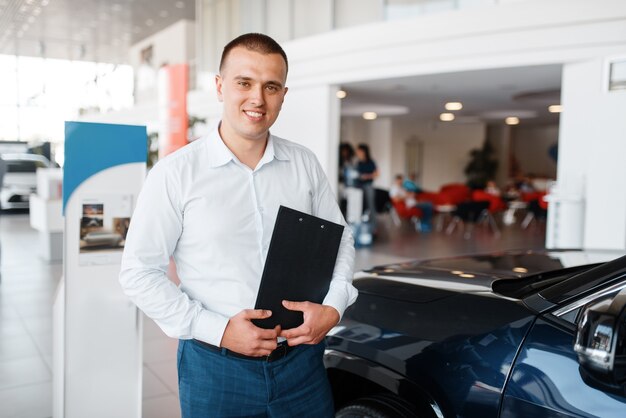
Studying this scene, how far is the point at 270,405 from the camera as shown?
155 cm

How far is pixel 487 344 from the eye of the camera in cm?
161

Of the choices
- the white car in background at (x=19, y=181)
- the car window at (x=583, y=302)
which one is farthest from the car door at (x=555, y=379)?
the white car in background at (x=19, y=181)

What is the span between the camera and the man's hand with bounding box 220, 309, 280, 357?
4.59ft

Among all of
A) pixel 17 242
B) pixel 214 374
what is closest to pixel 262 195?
pixel 214 374

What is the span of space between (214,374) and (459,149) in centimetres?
2148

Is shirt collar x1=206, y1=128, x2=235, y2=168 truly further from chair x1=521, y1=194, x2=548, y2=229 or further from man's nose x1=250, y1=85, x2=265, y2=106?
chair x1=521, y1=194, x2=548, y2=229

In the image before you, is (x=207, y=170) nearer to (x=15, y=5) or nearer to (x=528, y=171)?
(x=15, y=5)

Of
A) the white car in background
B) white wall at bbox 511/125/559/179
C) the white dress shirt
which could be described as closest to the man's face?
the white dress shirt

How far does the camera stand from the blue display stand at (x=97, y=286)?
2527 mm

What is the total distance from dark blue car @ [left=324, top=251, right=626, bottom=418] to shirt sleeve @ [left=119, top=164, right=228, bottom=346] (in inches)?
27.5

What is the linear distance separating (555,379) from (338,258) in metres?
0.69

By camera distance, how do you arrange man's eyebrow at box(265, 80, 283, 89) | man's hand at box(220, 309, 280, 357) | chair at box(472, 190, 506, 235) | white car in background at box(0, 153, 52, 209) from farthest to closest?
white car in background at box(0, 153, 52, 209)
chair at box(472, 190, 506, 235)
man's eyebrow at box(265, 80, 283, 89)
man's hand at box(220, 309, 280, 357)

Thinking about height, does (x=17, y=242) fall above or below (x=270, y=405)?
below

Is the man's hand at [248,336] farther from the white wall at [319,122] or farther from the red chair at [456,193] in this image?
the red chair at [456,193]
